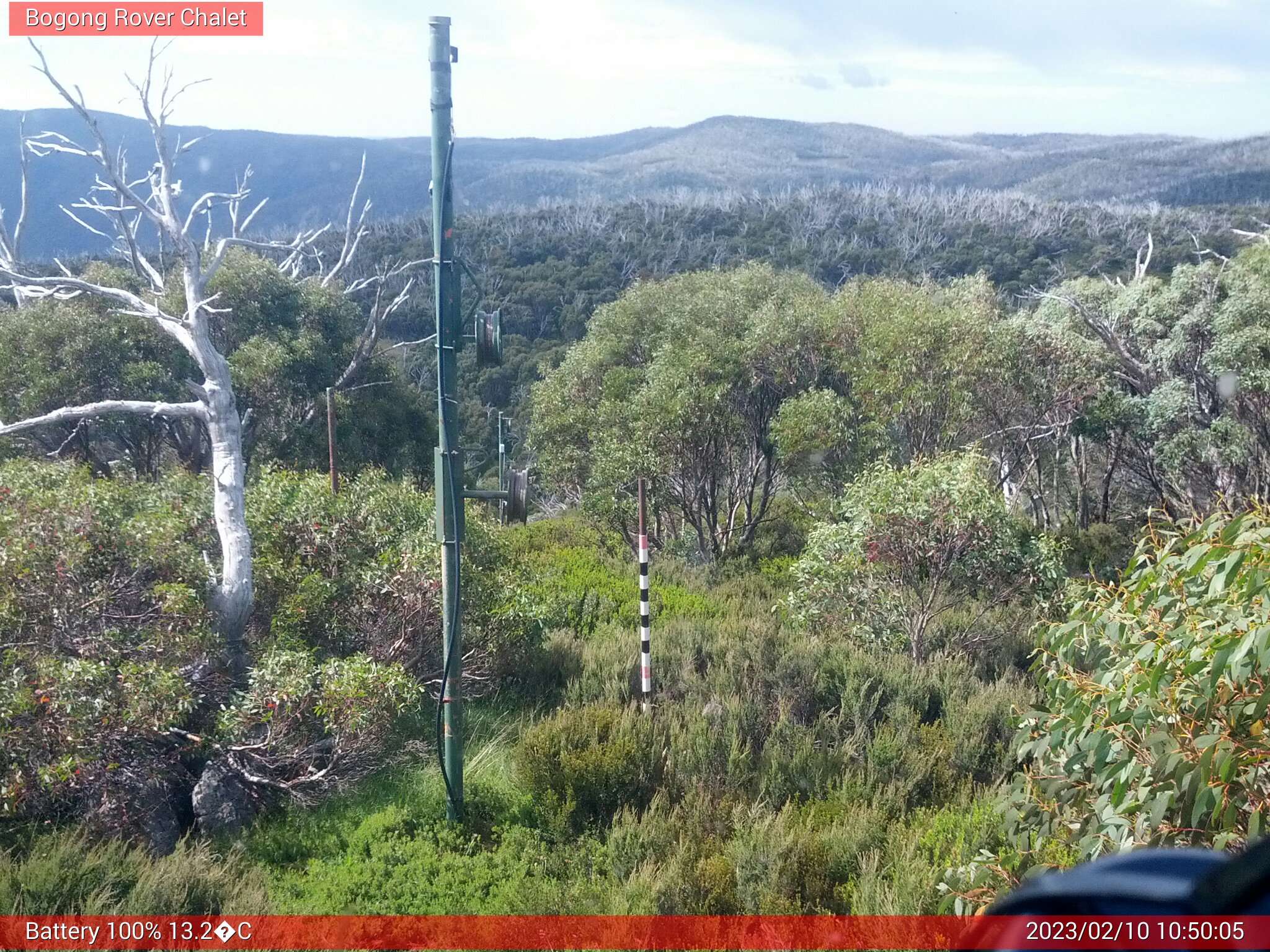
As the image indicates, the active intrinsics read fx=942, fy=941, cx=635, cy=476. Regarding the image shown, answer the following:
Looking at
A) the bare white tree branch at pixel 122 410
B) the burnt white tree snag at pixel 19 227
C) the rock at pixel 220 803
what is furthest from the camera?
the burnt white tree snag at pixel 19 227

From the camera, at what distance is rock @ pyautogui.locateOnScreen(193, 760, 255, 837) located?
19.3 ft

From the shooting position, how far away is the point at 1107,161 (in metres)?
89.1

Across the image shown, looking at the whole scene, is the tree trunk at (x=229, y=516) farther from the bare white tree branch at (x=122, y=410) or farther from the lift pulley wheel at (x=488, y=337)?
the lift pulley wheel at (x=488, y=337)

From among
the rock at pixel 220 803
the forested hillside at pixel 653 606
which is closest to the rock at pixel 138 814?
the forested hillside at pixel 653 606

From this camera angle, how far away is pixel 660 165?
11606cm

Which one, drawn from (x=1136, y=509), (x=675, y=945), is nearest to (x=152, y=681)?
(x=675, y=945)

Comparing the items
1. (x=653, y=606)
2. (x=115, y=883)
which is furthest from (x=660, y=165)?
(x=115, y=883)

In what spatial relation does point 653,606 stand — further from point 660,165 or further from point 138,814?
point 660,165

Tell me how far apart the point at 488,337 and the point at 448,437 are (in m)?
0.66

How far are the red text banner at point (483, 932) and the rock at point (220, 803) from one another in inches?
49.6

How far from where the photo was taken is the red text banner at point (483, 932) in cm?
432

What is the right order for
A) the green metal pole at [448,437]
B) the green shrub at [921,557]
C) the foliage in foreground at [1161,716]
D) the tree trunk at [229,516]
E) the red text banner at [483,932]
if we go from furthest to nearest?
the green shrub at [921,557] → the tree trunk at [229,516] → the green metal pole at [448,437] → the red text banner at [483,932] → the foliage in foreground at [1161,716]

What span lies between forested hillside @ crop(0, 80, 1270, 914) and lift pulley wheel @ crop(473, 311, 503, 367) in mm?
489

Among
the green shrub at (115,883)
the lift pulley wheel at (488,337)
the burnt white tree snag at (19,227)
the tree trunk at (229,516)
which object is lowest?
the green shrub at (115,883)
